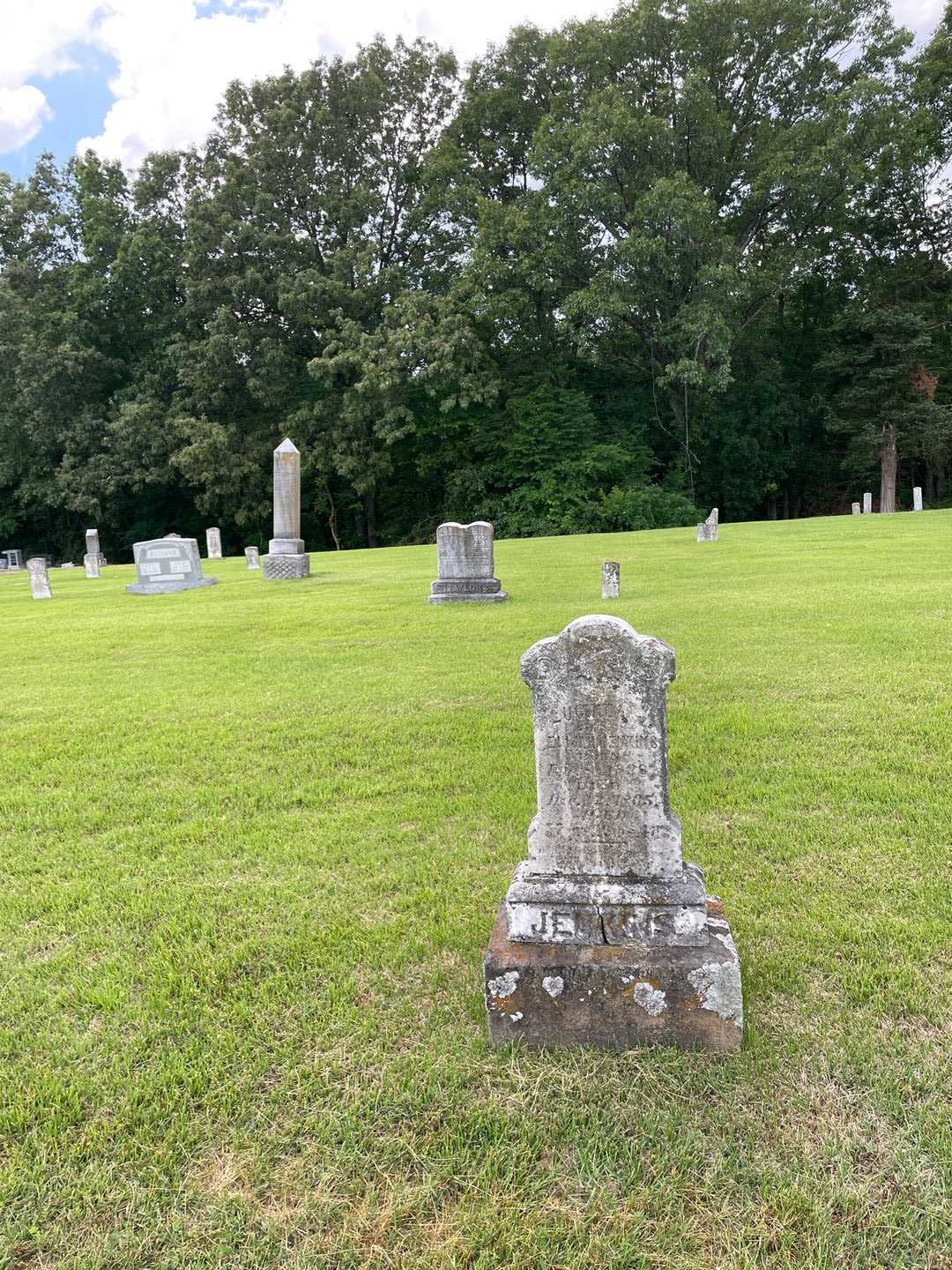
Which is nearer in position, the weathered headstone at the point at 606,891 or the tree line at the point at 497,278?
the weathered headstone at the point at 606,891

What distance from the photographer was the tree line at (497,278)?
86.9 feet

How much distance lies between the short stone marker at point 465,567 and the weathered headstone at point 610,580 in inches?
62.9

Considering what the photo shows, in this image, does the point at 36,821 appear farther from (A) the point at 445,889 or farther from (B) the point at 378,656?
(B) the point at 378,656

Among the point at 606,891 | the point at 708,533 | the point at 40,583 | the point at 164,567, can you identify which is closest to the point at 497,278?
the point at 708,533

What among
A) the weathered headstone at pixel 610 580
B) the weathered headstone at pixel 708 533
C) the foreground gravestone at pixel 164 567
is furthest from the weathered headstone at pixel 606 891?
the weathered headstone at pixel 708 533

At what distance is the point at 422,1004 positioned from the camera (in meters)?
2.45

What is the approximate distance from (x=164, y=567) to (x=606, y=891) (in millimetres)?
14257

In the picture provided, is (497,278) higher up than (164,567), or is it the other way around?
(497,278)

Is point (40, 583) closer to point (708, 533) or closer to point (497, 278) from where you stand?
point (708, 533)

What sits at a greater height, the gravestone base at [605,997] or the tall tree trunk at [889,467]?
the tall tree trunk at [889,467]

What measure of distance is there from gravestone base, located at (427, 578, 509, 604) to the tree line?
56.1 feet

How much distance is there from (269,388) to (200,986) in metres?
29.1

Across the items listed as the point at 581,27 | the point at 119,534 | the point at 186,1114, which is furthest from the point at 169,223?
the point at 186,1114

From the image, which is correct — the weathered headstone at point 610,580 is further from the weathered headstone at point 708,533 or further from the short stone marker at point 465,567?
the weathered headstone at point 708,533
